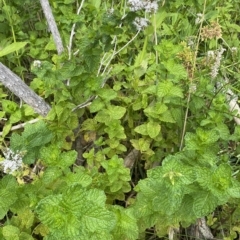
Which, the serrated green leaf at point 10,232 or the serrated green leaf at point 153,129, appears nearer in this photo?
the serrated green leaf at point 10,232

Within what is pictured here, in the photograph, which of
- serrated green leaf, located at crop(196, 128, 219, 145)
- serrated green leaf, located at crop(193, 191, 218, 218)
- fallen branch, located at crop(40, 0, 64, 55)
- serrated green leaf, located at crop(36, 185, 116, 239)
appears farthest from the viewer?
fallen branch, located at crop(40, 0, 64, 55)

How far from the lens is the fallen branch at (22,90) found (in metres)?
1.59

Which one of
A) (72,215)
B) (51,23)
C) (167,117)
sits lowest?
(167,117)

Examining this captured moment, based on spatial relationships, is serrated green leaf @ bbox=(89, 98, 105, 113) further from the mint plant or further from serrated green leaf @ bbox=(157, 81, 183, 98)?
serrated green leaf @ bbox=(157, 81, 183, 98)

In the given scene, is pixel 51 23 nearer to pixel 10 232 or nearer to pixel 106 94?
pixel 106 94

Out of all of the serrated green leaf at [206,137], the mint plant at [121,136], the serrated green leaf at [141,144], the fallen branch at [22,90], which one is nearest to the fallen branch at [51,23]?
the mint plant at [121,136]

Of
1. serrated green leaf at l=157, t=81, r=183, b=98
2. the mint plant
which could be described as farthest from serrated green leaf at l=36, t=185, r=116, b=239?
serrated green leaf at l=157, t=81, r=183, b=98

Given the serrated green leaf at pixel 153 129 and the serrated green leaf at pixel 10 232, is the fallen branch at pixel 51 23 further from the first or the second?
the serrated green leaf at pixel 10 232

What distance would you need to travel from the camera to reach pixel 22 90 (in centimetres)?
163

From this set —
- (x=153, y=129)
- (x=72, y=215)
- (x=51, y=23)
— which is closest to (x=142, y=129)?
(x=153, y=129)

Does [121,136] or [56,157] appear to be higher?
[56,157]

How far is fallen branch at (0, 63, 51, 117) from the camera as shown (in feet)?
5.20

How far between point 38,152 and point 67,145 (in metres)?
0.31

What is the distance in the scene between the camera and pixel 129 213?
122 cm
